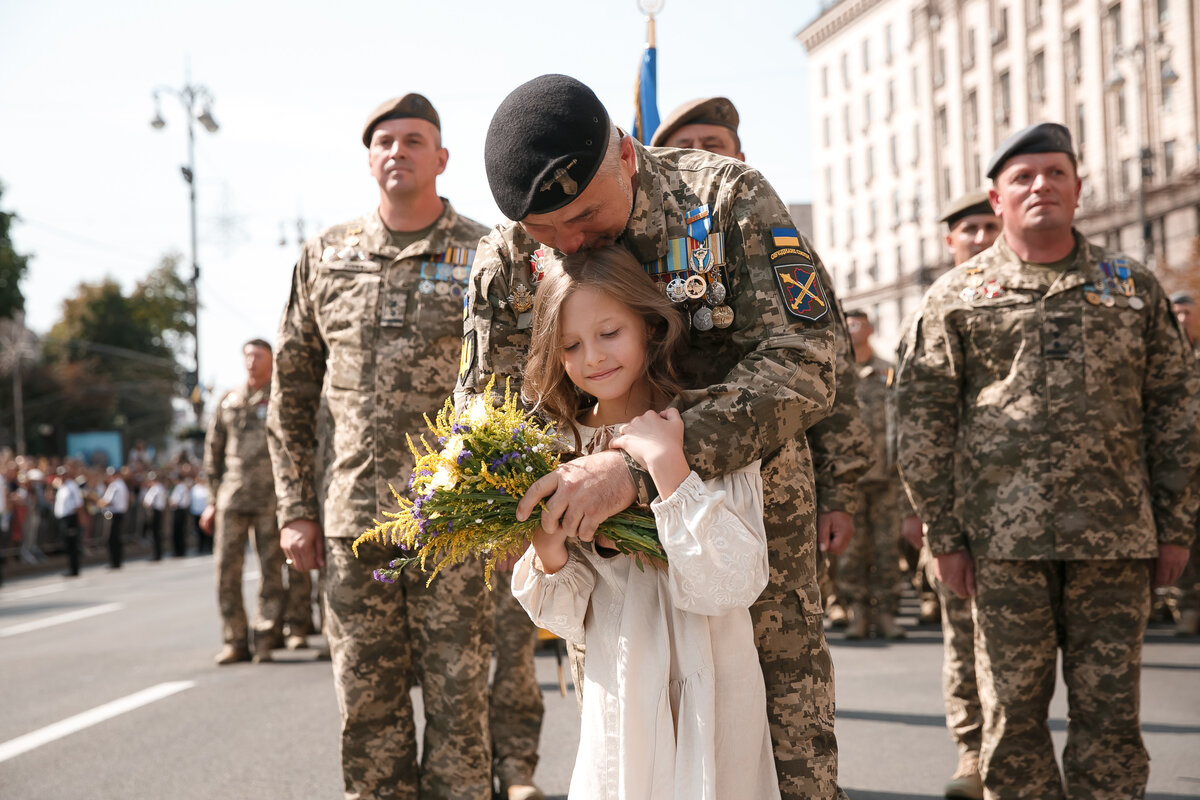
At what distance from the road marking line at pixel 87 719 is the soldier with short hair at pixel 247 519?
44.0 inches

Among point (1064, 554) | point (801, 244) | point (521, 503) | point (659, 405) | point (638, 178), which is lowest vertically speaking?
point (1064, 554)

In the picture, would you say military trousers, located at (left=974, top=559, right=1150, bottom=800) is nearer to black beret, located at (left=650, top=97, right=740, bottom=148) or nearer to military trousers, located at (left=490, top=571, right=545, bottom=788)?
military trousers, located at (left=490, top=571, right=545, bottom=788)

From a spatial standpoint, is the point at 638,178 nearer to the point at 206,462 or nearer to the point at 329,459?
the point at 329,459

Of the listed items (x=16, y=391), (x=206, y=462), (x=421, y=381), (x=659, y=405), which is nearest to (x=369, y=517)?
(x=421, y=381)

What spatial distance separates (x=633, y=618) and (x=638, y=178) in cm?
103

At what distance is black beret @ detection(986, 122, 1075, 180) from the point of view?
4359 millimetres

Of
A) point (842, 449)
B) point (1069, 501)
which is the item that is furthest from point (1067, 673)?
point (842, 449)

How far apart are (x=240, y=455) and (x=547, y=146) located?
8.00 meters

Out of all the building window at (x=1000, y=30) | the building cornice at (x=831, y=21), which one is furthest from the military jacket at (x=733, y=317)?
the building cornice at (x=831, y=21)

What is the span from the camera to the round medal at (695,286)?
9.13 feet

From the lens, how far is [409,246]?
15.1 ft

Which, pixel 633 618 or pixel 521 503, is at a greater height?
pixel 521 503

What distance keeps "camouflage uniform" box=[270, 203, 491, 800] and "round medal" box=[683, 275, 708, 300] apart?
1.90 m

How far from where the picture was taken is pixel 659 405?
2.83 meters
